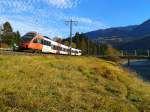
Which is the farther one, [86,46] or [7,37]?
[86,46]

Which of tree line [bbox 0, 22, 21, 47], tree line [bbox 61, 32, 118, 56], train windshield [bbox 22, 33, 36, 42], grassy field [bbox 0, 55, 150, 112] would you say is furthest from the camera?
tree line [bbox 61, 32, 118, 56]

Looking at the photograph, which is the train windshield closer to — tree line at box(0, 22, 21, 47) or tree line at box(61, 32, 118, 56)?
tree line at box(0, 22, 21, 47)

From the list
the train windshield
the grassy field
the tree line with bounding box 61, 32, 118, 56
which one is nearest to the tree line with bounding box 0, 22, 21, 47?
the tree line with bounding box 61, 32, 118, 56

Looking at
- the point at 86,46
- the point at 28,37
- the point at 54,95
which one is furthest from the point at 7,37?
the point at 54,95

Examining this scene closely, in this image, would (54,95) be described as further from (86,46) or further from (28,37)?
(86,46)

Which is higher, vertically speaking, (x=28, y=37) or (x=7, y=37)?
(x=7, y=37)

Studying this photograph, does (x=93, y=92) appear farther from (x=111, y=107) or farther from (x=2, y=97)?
→ (x=2, y=97)

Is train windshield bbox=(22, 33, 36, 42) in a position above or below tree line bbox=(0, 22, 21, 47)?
below

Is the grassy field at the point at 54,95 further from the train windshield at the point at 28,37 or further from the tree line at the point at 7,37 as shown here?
the tree line at the point at 7,37

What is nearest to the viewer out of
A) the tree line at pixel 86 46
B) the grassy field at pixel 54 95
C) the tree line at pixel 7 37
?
the grassy field at pixel 54 95

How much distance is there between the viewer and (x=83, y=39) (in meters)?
158

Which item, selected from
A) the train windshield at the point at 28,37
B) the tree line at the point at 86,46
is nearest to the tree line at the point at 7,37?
the tree line at the point at 86,46

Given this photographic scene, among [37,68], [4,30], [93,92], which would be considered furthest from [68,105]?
[4,30]

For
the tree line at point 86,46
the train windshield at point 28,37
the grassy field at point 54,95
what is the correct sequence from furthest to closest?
1. the tree line at point 86,46
2. the train windshield at point 28,37
3. the grassy field at point 54,95
